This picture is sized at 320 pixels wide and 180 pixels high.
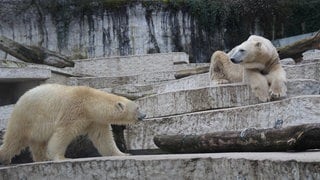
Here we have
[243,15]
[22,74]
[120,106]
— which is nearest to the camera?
[120,106]

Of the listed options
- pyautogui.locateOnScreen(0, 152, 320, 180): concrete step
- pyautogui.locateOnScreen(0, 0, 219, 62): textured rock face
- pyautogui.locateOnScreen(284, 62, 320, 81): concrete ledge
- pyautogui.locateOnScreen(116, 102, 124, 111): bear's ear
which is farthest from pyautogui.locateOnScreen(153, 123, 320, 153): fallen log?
pyautogui.locateOnScreen(0, 0, 219, 62): textured rock face

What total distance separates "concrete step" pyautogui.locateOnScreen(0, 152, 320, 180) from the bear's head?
2645 mm

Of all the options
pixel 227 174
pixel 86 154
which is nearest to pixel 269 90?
pixel 86 154

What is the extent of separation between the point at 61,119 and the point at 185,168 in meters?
1.91

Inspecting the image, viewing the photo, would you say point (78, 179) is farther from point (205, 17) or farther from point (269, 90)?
point (205, 17)

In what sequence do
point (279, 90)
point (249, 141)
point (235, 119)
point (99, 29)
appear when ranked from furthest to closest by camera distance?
point (99, 29)
point (279, 90)
point (235, 119)
point (249, 141)

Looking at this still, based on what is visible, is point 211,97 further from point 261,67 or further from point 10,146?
point 10,146

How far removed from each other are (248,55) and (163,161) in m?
2.87

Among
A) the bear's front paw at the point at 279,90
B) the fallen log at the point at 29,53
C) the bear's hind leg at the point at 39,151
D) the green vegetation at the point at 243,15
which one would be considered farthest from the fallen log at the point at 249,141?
the green vegetation at the point at 243,15

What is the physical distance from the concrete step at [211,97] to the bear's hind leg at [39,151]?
1876 mm

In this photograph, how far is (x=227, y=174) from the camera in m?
3.59

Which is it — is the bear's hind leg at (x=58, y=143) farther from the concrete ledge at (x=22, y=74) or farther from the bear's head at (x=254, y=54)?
the concrete ledge at (x=22, y=74)

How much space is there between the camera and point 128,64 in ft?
56.6

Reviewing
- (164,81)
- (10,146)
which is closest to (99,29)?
(164,81)
